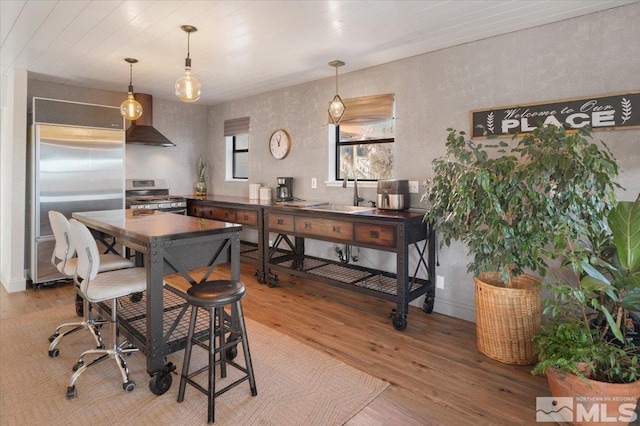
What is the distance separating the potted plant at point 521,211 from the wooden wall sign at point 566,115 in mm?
183

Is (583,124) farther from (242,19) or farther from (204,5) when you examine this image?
(204,5)

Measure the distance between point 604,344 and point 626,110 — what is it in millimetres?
1547

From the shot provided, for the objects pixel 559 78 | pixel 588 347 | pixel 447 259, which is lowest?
pixel 588 347

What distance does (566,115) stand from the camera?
2645mm

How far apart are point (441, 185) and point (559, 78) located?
116cm

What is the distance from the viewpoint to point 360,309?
136 inches

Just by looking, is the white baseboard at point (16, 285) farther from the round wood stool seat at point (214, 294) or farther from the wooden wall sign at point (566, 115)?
the wooden wall sign at point (566, 115)

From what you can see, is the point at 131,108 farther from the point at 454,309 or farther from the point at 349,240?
the point at 454,309

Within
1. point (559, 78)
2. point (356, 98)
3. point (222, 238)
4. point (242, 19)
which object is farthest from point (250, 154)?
point (559, 78)

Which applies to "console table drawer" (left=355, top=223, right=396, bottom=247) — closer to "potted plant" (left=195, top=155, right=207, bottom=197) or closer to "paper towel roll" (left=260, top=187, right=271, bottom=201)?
"paper towel roll" (left=260, top=187, right=271, bottom=201)

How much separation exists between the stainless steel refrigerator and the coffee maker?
6.29 ft

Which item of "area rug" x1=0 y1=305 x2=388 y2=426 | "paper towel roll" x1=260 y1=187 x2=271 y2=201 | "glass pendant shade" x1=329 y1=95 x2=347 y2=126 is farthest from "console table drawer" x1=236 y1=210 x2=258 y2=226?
"area rug" x1=0 y1=305 x2=388 y2=426

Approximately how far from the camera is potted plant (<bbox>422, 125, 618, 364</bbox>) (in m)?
2.12

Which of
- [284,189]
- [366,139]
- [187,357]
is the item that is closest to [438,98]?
[366,139]
